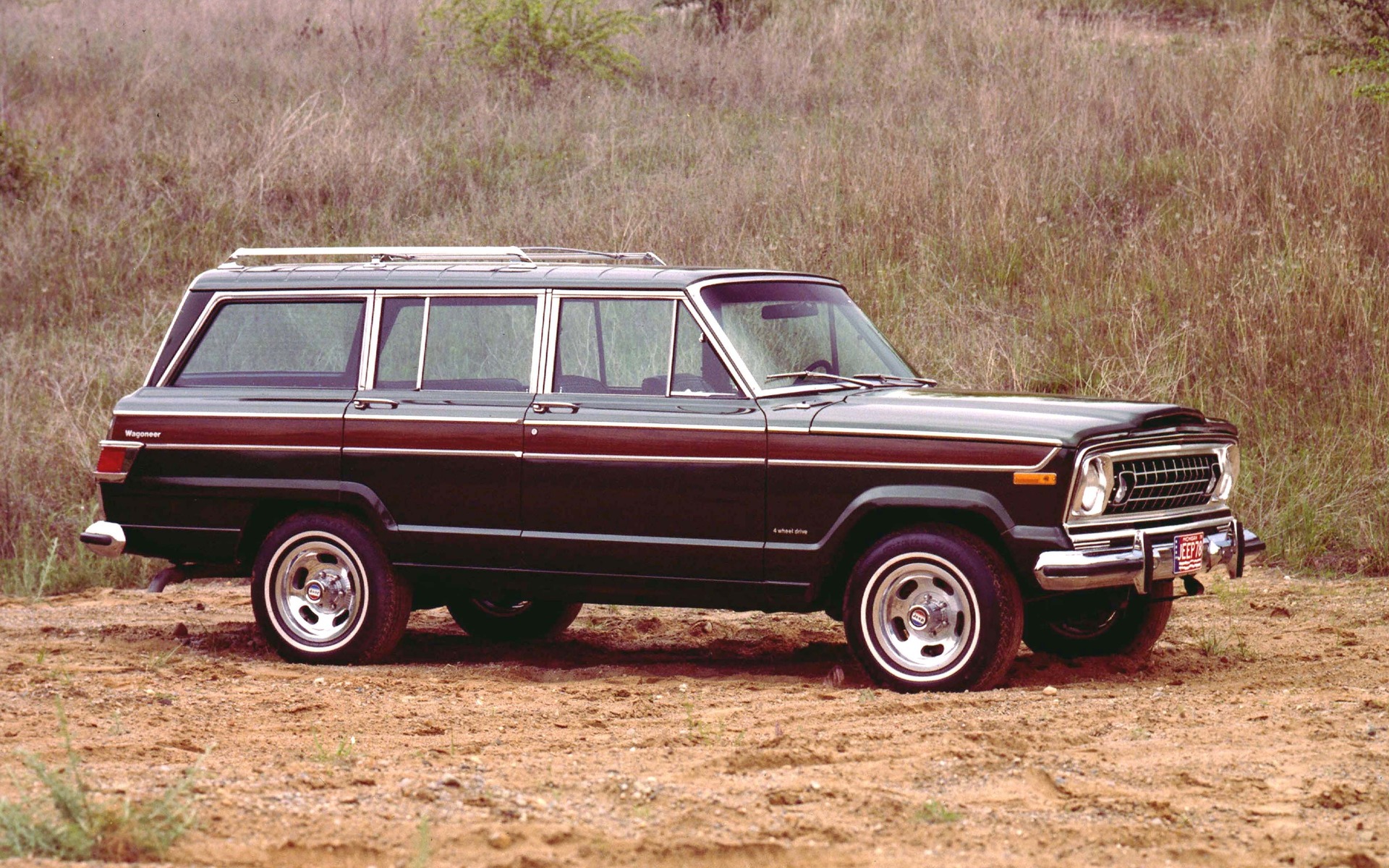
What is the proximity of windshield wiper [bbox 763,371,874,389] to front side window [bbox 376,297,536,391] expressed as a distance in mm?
1157

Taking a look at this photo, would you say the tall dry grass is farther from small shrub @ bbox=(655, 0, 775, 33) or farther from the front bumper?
the front bumper

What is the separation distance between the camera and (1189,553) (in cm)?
682

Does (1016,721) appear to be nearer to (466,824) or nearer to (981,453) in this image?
(981,453)

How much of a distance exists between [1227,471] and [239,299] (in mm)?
4833

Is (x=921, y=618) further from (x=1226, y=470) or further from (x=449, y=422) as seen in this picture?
(x=449, y=422)

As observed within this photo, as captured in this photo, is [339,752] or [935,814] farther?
[339,752]

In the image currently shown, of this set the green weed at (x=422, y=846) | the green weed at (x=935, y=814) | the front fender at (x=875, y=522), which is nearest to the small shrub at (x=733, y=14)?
the front fender at (x=875, y=522)

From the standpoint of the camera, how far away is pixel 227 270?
8414 mm

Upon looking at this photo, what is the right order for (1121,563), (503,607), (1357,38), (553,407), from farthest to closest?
(1357,38) < (503,607) < (553,407) < (1121,563)

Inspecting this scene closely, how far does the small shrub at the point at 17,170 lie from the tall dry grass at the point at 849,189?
0.60 feet

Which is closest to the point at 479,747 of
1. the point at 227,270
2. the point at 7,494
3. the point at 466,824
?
the point at 466,824

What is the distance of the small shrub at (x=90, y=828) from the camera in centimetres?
428

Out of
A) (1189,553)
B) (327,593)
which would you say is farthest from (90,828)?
(1189,553)

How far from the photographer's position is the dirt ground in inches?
179
